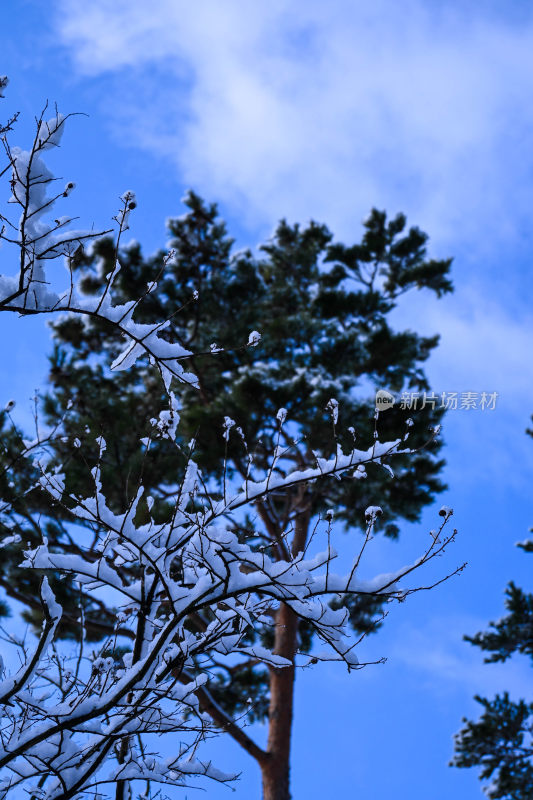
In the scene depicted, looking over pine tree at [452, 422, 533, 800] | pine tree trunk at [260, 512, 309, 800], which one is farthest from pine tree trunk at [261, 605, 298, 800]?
pine tree at [452, 422, 533, 800]

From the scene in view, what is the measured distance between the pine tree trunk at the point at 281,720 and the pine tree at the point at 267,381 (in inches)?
0.6

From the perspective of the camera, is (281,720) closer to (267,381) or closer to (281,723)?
(281,723)

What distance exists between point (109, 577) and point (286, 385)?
6.23 m

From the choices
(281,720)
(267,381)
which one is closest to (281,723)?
(281,720)

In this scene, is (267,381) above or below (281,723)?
above

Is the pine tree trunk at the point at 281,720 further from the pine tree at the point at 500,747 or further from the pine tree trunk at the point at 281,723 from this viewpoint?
the pine tree at the point at 500,747

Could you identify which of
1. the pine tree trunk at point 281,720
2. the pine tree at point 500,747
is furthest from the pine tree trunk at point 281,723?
the pine tree at point 500,747

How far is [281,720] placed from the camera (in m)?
7.88

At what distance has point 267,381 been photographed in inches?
347

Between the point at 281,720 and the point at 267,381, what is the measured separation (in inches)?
159

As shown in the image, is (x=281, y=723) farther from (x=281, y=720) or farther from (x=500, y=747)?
(x=500, y=747)

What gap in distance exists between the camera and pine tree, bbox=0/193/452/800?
8.59m

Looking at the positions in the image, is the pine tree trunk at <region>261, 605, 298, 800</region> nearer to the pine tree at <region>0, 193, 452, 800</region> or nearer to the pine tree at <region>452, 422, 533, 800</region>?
the pine tree at <region>0, 193, 452, 800</region>

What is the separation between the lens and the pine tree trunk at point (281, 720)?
24.3 feet
